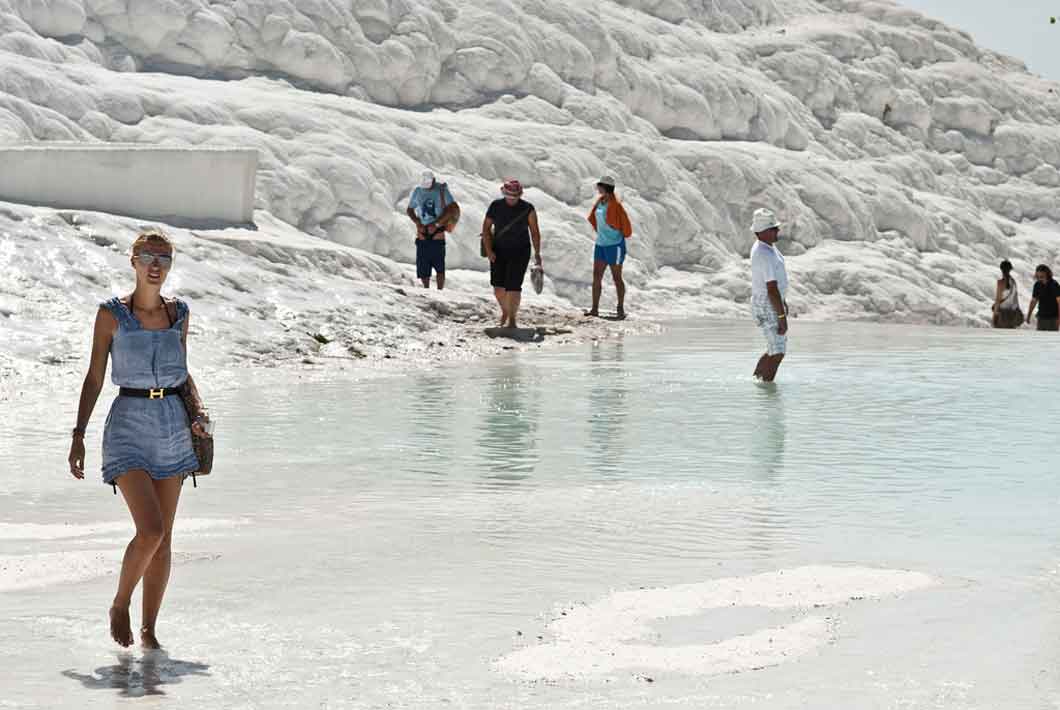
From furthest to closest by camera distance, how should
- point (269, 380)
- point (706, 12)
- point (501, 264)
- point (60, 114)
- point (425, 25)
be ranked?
point (706, 12) < point (425, 25) < point (60, 114) < point (501, 264) < point (269, 380)

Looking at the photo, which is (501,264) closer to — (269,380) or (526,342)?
(526,342)

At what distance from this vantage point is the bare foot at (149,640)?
516cm

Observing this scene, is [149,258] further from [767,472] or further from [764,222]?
[764,222]

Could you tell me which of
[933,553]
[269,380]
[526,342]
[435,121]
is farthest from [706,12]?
[933,553]

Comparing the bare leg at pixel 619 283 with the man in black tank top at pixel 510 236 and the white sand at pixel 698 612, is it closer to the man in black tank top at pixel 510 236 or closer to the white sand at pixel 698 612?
the man in black tank top at pixel 510 236

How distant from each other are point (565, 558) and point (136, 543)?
1.85 meters

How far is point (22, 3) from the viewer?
2916cm

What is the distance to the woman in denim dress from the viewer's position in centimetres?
534

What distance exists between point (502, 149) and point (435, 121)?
67.3 inches

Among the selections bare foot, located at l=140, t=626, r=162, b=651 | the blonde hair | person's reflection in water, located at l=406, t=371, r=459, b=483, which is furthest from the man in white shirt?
bare foot, located at l=140, t=626, r=162, b=651

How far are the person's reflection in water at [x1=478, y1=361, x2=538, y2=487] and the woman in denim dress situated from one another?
302 cm

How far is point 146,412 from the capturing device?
17.8 ft

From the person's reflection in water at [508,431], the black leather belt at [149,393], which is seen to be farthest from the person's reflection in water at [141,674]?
the person's reflection in water at [508,431]

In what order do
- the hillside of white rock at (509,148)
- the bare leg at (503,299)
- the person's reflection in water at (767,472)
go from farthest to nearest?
the bare leg at (503,299) → the hillside of white rock at (509,148) → the person's reflection in water at (767,472)
